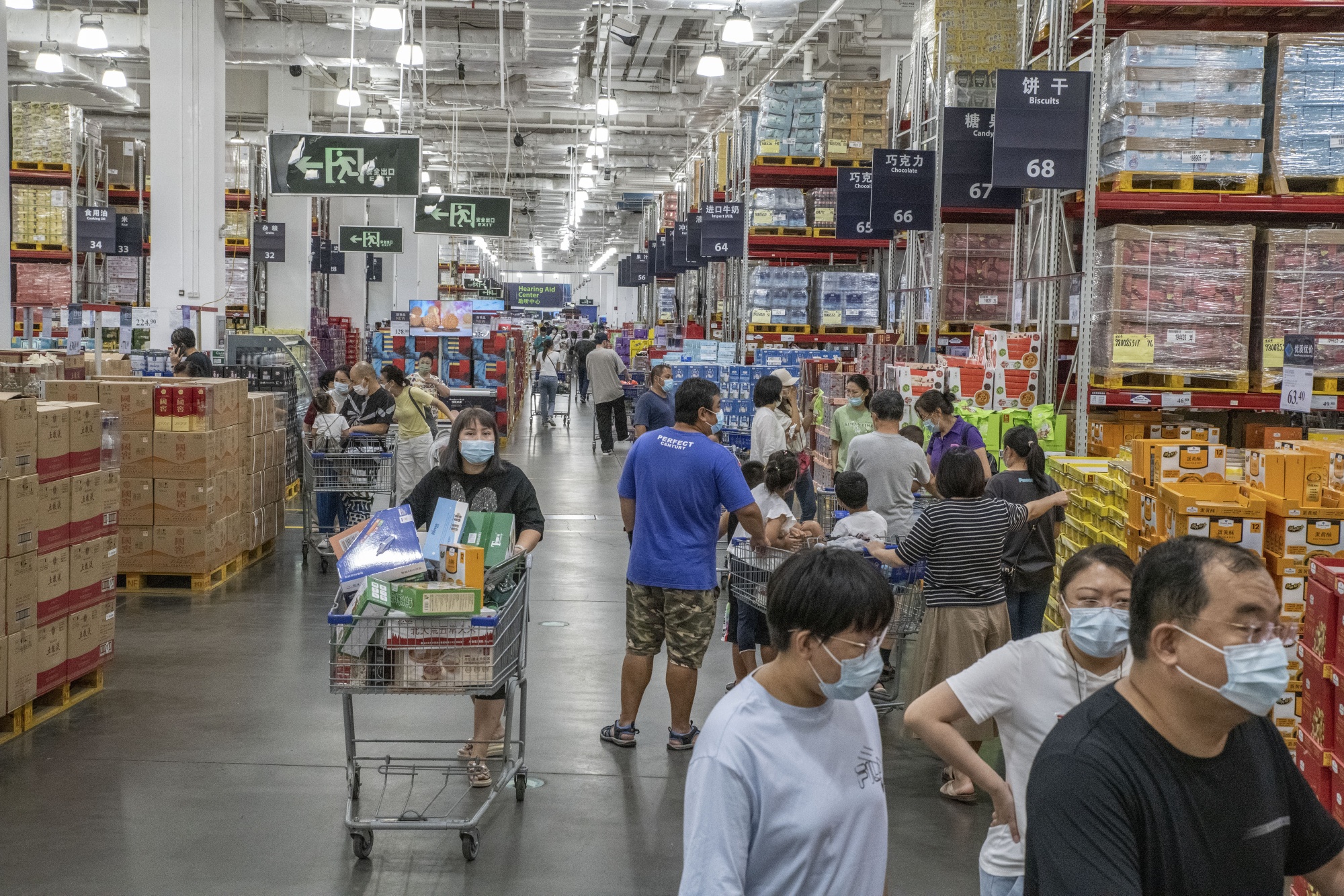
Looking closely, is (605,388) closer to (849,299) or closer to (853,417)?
(849,299)

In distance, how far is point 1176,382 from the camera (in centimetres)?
889

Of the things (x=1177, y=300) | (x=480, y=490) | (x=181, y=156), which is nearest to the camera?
(x=480, y=490)

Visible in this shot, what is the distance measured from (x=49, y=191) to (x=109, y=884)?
57.3 feet

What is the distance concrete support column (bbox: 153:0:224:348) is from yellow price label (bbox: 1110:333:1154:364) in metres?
12.7

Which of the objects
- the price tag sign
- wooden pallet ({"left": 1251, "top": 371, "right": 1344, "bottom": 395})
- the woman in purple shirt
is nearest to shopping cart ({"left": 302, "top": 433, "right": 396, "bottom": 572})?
the woman in purple shirt

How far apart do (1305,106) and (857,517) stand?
4.41 meters

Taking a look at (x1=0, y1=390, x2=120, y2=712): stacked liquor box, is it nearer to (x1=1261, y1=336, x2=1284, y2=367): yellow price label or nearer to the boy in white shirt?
the boy in white shirt

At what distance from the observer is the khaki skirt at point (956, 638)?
19.6 ft

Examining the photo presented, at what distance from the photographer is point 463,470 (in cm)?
626

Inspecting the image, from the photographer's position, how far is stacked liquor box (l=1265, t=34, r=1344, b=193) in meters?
8.59

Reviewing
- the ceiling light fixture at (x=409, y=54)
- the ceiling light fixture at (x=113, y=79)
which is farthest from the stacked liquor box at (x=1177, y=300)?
the ceiling light fixture at (x=113, y=79)

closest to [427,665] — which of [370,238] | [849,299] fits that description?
[849,299]

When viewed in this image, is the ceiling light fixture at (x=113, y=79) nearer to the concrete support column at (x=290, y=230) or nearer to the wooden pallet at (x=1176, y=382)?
the concrete support column at (x=290, y=230)

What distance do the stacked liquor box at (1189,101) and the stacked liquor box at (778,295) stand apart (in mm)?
8850
